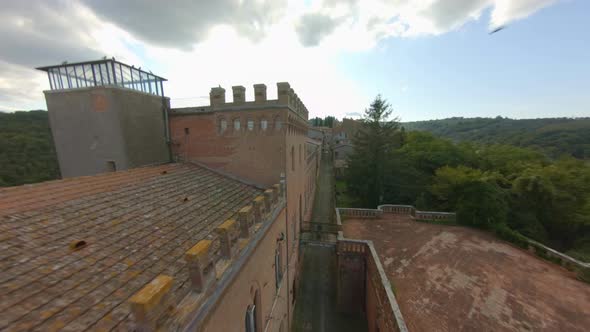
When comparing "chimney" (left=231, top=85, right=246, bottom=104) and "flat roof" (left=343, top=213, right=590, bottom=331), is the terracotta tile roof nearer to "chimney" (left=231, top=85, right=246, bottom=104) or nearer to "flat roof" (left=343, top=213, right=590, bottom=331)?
"chimney" (left=231, top=85, right=246, bottom=104)

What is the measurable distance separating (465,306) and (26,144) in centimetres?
4488

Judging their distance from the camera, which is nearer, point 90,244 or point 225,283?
point 90,244

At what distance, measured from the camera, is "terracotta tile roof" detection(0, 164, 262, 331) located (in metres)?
2.74

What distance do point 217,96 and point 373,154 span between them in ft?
62.6

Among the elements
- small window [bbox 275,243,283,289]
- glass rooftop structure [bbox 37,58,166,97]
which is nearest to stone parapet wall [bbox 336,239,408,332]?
small window [bbox 275,243,283,289]

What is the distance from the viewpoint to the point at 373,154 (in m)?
23.5

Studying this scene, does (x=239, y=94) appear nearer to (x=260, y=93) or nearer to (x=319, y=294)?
(x=260, y=93)

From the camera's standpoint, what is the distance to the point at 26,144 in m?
24.7

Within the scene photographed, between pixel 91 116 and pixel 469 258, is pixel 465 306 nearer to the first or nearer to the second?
pixel 469 258

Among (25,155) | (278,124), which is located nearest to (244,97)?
(278,124)

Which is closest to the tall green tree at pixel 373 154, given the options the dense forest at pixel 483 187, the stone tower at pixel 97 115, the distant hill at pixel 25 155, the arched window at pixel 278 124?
the dense forest at pixel 483 187

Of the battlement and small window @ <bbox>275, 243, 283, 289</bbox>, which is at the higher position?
the battlement

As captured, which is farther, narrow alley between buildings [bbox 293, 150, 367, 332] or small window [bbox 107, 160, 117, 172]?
narrow alley between buildings [bbox 293, 150, 367, 332]

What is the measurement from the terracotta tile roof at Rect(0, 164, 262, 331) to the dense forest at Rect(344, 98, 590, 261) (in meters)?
19.8
